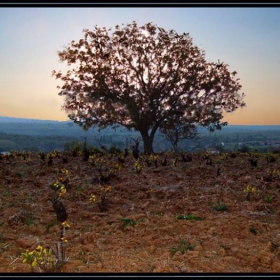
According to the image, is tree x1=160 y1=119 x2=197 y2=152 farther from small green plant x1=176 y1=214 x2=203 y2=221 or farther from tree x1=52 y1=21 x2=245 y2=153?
small green plant x1=176 y1=214 x2=203 y2=221

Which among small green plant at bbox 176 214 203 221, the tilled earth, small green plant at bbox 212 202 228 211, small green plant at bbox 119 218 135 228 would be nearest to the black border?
the tilled earth

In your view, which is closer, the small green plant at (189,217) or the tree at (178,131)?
the small green plant at (189,217)

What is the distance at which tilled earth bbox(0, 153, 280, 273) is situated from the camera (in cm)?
438

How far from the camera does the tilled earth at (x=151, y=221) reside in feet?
14.4

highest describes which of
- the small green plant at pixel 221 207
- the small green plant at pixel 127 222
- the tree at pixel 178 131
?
the tree at pixel 178 131

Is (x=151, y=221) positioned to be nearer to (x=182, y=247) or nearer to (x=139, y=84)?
(x=182, y=247)

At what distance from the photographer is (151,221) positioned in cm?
616

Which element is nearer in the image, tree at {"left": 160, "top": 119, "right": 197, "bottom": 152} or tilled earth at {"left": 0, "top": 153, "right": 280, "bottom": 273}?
tilled earth at {"left": 0, "top": 153, "right": 280, "bottom": 273}

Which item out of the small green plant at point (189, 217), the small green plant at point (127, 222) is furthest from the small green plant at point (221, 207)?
the small green plant at point (127, 222)
